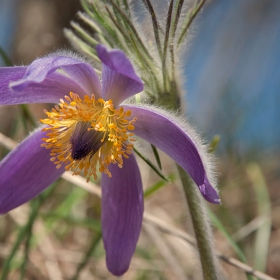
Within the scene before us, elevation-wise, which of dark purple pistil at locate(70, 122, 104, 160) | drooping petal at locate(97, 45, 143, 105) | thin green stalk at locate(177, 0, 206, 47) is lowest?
dark purple pistil at locate(70, 122, 104, 160)

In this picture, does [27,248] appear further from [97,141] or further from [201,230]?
[201,230]

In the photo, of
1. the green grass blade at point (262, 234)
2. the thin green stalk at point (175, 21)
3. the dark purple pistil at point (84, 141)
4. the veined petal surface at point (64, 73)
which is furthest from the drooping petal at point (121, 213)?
the green grass blade at point (262, 234)

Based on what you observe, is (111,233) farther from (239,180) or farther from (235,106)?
(235,106)

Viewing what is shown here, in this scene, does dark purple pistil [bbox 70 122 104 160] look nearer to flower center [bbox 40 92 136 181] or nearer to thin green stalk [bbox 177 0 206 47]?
flower center [bbox 40 92 136 181]

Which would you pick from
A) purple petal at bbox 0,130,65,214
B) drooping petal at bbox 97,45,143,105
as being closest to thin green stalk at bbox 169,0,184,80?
drooping petal at bbox 97,45,143,105

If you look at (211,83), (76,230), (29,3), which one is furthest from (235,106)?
(29,3)

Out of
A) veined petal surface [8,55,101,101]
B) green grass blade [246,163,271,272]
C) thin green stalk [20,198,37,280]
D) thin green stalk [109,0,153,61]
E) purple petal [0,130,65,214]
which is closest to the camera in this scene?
veined petal surface [8,55,101,101]

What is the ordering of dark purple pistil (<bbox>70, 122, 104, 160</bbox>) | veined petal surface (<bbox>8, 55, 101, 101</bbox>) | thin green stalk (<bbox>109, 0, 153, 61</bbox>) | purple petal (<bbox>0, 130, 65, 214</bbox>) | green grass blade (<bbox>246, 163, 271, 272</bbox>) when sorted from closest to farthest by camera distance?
veined petal surface (<bbox>8, 55, 101, 101</bbox>)
thin green stalk (<bbox>109, 0, 153, 61</bbox>)
dark purple pistil (<bbox>70, 122, 104, 160</bbox>)
purple petal (<bbox>0, 130, 65, 214</bbox>)
green grass blade (<bbox>246, 163, 271, 272</bbox>)

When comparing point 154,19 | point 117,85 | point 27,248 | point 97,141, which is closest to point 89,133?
point 97,141
